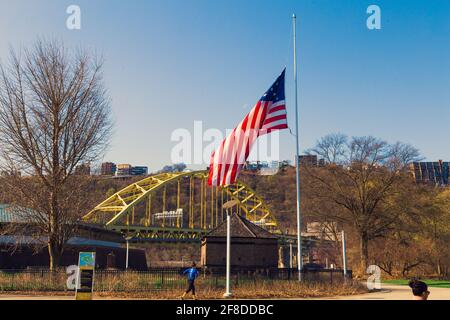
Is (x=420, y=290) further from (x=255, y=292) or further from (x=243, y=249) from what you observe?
(x=243, y=249)

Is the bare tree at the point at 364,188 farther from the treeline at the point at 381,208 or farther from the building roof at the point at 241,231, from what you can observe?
the building roof at the point at 241,231

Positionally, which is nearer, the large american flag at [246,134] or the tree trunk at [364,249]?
the large american flag at [246,134]

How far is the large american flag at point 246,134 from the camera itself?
19.3 m

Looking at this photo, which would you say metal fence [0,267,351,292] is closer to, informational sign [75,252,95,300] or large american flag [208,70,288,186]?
large american flag [208,70,288,186]

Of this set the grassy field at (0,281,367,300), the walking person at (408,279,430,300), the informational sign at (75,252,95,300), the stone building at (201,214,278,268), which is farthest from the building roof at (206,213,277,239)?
the walking person at (408,279,430,300)

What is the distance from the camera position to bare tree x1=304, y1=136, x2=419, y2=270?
4322 cm

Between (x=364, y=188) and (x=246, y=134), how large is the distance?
91.6 feet

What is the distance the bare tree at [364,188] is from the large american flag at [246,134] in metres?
25.6

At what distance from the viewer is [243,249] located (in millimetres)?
30281

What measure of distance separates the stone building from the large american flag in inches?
459

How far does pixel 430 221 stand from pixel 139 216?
105 m

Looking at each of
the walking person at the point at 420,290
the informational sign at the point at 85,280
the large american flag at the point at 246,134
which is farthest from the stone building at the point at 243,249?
the walking person at the point at 420,290
